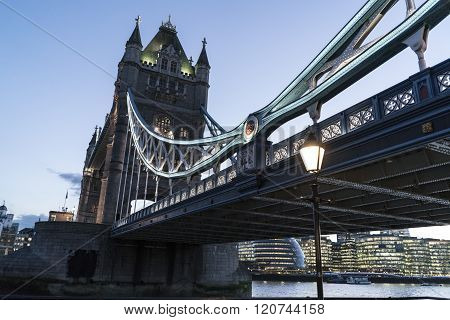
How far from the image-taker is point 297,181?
11750 millimetres

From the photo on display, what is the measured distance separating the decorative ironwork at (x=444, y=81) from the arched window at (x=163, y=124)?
136 feet

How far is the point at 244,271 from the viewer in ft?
132

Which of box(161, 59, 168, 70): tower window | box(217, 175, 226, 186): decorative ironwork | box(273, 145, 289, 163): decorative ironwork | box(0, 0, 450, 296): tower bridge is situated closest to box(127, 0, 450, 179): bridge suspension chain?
box(0, 0, 450, 296): tower bridge

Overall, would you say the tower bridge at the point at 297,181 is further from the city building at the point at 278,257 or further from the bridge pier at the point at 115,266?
the city building at the point at 278,257

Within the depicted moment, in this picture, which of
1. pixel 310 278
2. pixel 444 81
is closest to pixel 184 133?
pixel 444 81

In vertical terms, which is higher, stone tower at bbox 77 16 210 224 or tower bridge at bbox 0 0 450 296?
stone tower at bbox 77 16 210 224

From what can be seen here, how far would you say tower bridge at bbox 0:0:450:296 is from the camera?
8.28 m

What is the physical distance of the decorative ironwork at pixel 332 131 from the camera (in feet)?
32.8

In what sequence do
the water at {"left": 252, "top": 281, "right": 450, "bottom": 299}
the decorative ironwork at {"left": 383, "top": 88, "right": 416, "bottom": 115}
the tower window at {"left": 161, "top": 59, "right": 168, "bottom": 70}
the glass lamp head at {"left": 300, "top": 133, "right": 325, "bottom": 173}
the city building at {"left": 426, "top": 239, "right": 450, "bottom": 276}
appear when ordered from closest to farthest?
the glass lamp head at {"left": 300, "top": 133, "right": 325, "bottom": 173} < the decorative ironwork at {"left": 383, "top": 88, "right": 416, "bottom": 115} < the tower window at {"left": 161, "top": 59, "right": 168, "bottom": 70} < the water at {"left": 252, "top": 281, "right": 450, "bottom": 299} < the city building at {"left": 426, "top": 239, "right": 450, "bottom": 276}

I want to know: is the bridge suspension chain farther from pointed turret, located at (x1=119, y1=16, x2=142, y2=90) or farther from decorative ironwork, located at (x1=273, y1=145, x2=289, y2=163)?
pointed turret, located at (x1=119, y1=16, x2=142, y2=90)

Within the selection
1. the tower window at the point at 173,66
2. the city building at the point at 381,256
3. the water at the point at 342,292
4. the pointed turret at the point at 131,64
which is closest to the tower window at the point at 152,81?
the pointed turret at the point at 131,64

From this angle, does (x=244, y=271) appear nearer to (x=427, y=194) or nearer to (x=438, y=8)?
(x=427, y=194)
